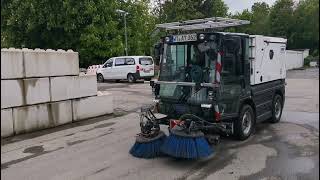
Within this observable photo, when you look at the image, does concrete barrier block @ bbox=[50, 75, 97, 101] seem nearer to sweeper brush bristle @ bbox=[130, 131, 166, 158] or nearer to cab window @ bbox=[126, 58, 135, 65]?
sweeper brush bristle @ bbox=[130, 131, 166, 158]

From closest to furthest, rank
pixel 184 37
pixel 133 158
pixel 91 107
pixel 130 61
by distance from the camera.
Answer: pixel 133 158 → pixel 184 37 → pixel 91 107 → pixel 130 61

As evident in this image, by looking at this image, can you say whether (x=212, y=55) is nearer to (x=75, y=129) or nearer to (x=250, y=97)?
(x=250, y=97)

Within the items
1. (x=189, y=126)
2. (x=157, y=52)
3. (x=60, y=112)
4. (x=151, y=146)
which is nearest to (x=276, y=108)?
(x=157, y=52)

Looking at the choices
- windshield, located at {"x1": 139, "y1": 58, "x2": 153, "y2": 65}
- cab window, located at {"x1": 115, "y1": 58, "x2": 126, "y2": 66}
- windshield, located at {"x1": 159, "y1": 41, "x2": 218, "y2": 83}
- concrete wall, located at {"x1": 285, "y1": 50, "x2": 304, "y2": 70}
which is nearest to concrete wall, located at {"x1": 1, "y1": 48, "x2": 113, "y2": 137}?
windshield, located at {"x1": 159, "y1": 41, "x2": 218, "y2": 83}

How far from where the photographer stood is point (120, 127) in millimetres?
10453

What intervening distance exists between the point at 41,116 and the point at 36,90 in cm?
67

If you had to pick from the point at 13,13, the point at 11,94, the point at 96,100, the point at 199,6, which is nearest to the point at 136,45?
the point at 13,13

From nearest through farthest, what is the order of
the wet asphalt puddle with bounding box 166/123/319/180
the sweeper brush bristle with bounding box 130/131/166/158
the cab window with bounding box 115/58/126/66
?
1. the wet asphalt puddle with bounding box 166/123/319/180
2. the sweeper brush bristle with bounding box 130/131/166/158
3. the cab window with bounding box 115/58/126/66

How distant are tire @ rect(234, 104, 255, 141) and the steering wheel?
1133 mm

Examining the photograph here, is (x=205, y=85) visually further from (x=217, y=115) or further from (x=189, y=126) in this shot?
(x=189, y=126)

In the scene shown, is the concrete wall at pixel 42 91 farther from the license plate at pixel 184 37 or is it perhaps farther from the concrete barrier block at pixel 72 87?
the license plate at pixel 184 37

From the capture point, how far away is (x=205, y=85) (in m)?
7.60

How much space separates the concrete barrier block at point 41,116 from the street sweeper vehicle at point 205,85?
3299 millimetres

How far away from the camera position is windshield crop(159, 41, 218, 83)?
7.76 meters
